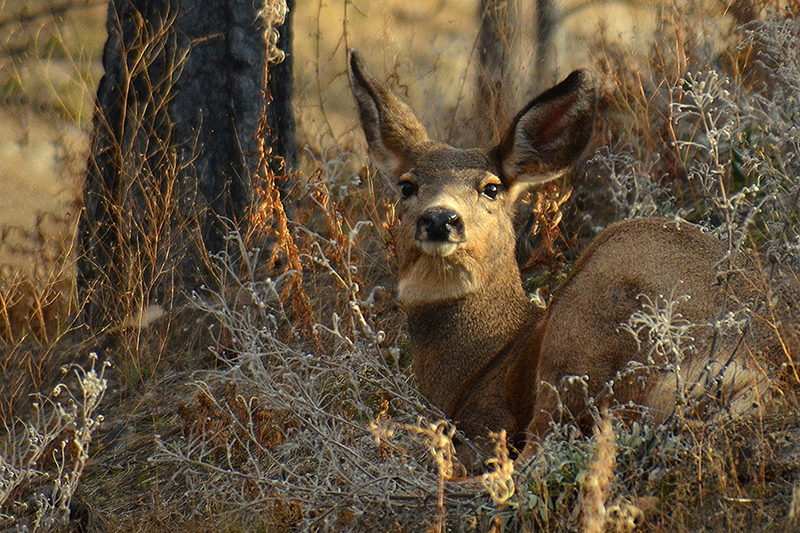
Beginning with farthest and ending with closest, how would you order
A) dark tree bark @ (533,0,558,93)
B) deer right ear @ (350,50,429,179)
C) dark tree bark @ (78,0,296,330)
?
dark tree bark @ (533,0,558,93)
dark tree bark @ (78,0,296,330)
deer right ear @ (350,50,429,179)

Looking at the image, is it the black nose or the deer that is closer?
the deer

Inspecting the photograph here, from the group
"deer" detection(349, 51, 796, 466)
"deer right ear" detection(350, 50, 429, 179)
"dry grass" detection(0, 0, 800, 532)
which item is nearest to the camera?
"dry grass" detection(0, 0, 800, 532)

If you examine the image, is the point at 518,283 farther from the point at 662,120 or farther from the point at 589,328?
the point at 662,120

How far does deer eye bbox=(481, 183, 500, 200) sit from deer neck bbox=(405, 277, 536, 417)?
416 mm

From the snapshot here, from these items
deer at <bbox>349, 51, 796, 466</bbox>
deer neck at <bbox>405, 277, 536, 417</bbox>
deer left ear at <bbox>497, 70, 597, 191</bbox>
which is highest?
deer left ear at <bbox>497, 70, 597, 191</bbox>

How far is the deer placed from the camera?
402 centimetres

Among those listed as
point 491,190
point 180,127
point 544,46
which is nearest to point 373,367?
point 491,190

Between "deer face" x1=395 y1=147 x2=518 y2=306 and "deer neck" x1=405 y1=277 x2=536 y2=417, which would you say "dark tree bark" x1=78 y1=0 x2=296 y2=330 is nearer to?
"deer face" x1=395 y1=147 x2=518 y2=306

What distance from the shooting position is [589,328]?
13.6ft

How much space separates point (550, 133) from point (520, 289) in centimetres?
76

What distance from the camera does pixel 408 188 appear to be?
509 cm

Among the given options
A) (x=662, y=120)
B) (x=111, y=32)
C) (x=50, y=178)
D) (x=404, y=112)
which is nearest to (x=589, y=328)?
(x=404, y=112)

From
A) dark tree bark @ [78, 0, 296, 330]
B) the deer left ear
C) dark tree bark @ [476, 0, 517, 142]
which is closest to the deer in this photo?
the deer left ear

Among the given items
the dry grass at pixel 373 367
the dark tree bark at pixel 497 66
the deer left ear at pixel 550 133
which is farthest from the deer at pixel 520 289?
the dark tree bark at pixel 497 66
